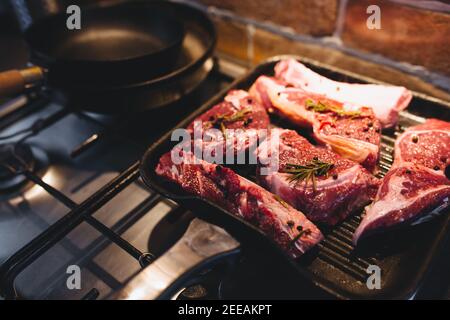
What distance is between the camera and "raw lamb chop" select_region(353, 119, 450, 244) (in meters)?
1.16

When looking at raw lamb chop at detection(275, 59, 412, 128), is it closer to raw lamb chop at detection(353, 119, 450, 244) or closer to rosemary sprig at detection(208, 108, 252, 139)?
raw lamb chop at detection(353, 119, 450, 244)

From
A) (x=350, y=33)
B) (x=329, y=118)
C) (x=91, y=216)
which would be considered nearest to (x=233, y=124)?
(x=329, y=118)

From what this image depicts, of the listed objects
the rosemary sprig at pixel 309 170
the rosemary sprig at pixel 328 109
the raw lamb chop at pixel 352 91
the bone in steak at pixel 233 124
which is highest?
the raw lamb chop at pixel 352 91

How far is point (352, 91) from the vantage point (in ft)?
5.13

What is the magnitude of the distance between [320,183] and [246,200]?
9.6 inches

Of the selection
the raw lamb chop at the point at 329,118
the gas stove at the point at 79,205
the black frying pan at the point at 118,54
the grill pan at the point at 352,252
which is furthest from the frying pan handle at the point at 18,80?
the raw lamb chop at the point at 329,118

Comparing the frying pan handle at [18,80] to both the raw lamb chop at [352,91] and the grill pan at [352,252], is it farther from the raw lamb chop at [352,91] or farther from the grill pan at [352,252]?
the raw lamb chop at [352,91]

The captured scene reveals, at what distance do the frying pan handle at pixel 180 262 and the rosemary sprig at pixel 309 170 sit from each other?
37 cm

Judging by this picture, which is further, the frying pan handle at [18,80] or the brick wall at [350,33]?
the brick wall at [350,33]

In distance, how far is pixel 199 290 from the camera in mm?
1224

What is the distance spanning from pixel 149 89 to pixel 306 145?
63 centimetres

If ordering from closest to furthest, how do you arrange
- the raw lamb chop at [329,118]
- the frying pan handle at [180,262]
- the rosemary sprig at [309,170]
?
the frying pan handle at [180,262]
the rosemary sprig at [309,170]
the raw lamb chop at [329,118]

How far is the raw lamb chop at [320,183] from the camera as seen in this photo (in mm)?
1226
